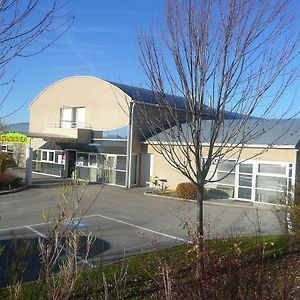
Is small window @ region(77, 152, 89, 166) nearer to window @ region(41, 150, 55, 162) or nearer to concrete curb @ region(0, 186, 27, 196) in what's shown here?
window @ region(41, 150, 55, 162)

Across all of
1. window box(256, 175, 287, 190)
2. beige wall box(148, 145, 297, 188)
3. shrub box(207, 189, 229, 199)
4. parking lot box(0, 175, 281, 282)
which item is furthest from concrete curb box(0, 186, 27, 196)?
window box(256, 175, 287, 190)

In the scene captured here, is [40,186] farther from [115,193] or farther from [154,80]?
[154,80]

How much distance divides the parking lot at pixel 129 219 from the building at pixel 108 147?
1843 mm

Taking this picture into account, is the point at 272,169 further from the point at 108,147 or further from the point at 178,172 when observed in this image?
the point at 108,147

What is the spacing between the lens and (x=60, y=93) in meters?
33.5

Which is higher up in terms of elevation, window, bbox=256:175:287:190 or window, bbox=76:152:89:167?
window, bbox=76:152:89:167

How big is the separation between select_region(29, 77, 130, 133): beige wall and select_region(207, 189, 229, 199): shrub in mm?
7719

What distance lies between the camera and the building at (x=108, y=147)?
70.2 ft

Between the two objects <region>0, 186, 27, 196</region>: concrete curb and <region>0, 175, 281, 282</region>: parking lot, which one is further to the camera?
<region>0, 186, 27, 196</region>: concrete curb

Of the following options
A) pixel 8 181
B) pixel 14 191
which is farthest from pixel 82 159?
pixel 14 191

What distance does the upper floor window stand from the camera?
3139cm

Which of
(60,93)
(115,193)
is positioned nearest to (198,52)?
(115,193)

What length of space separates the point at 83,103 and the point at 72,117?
6.97ft

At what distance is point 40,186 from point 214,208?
12429mm
